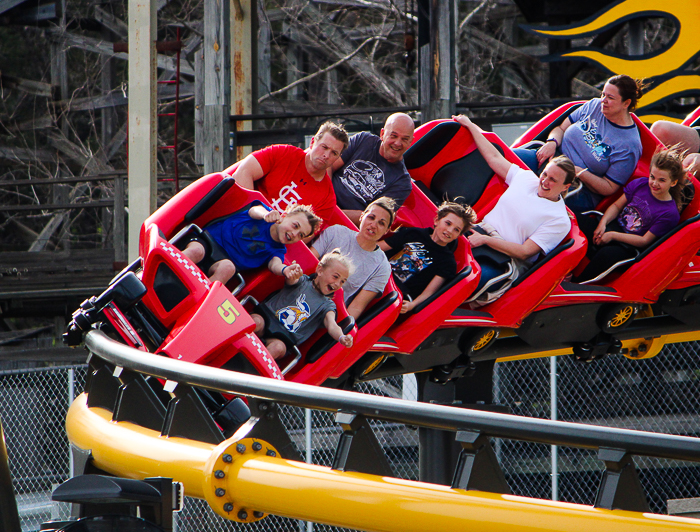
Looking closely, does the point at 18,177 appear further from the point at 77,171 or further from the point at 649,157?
the point at 649,157

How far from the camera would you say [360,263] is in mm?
3232

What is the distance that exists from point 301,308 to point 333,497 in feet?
3.80

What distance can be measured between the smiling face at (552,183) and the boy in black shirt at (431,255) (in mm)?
454

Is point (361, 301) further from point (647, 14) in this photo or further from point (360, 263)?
point (647, 14)

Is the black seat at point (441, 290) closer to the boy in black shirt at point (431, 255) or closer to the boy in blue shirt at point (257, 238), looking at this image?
the boy in black shirt at point (431, 255)

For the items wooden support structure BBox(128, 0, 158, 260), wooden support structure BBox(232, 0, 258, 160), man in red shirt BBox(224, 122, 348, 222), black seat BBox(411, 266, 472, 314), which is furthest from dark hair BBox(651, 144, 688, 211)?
wooden support structure BBox(232, 0, 258, 160)

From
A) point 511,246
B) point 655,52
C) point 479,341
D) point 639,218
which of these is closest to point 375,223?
point 511,246

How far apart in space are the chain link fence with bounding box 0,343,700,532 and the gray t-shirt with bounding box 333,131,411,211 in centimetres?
192

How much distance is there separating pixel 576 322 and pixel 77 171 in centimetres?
928

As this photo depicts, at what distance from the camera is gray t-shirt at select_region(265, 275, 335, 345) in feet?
9.66

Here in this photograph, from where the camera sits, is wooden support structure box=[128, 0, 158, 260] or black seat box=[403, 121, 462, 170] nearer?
black seat box=[403, 121, 462, 170]

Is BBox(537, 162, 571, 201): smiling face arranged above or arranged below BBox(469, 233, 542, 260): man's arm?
above

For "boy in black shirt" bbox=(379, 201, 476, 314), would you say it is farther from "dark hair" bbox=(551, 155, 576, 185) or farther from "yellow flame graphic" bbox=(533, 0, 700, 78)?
"yellow flame graphic" bbox=(533, 0, 700, 78)

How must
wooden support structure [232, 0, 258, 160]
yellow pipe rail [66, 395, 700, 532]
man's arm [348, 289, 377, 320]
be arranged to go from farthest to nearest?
wooden support structure [232, 0, 258, 160] < man's arm [348, 289, 377, 320] < yellow pipe rail [66, 395, 700, 532]
